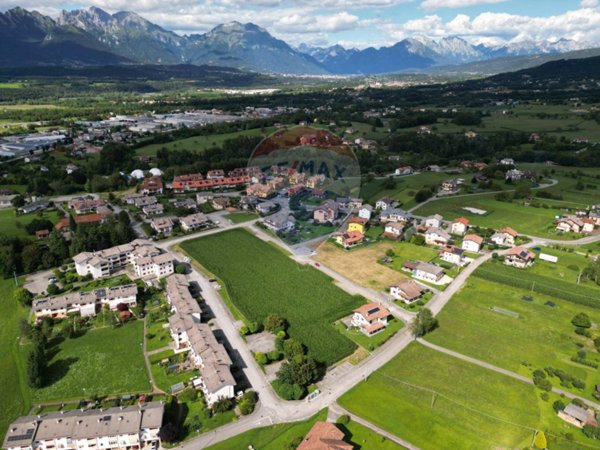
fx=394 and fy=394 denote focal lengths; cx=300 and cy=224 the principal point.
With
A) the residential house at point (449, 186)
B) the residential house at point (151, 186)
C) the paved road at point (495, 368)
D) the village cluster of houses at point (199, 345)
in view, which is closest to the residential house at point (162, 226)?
the village cluster of houses at point (199, 345)

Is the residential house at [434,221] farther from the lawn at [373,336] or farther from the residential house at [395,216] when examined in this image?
the lawn at [373,336]

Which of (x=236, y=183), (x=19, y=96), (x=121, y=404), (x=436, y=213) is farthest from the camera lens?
(x=19, y=96)

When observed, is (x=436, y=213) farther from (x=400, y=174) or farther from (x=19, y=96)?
(x=19, y=96)

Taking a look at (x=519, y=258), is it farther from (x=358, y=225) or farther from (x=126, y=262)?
(x=126, y=262)

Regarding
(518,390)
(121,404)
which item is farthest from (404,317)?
(121,404)

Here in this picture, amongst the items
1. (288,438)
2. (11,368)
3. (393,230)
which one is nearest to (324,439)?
(288,438)

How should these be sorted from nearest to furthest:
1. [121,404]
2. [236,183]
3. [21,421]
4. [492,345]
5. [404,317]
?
1. [21,421]
2. [121,404]
3. [492,345]
4. [404,317]
5. [236,183]

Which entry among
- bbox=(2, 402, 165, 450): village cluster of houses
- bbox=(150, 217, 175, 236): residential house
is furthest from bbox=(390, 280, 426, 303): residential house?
bbox=(150, 217, 175, 236): residential house
